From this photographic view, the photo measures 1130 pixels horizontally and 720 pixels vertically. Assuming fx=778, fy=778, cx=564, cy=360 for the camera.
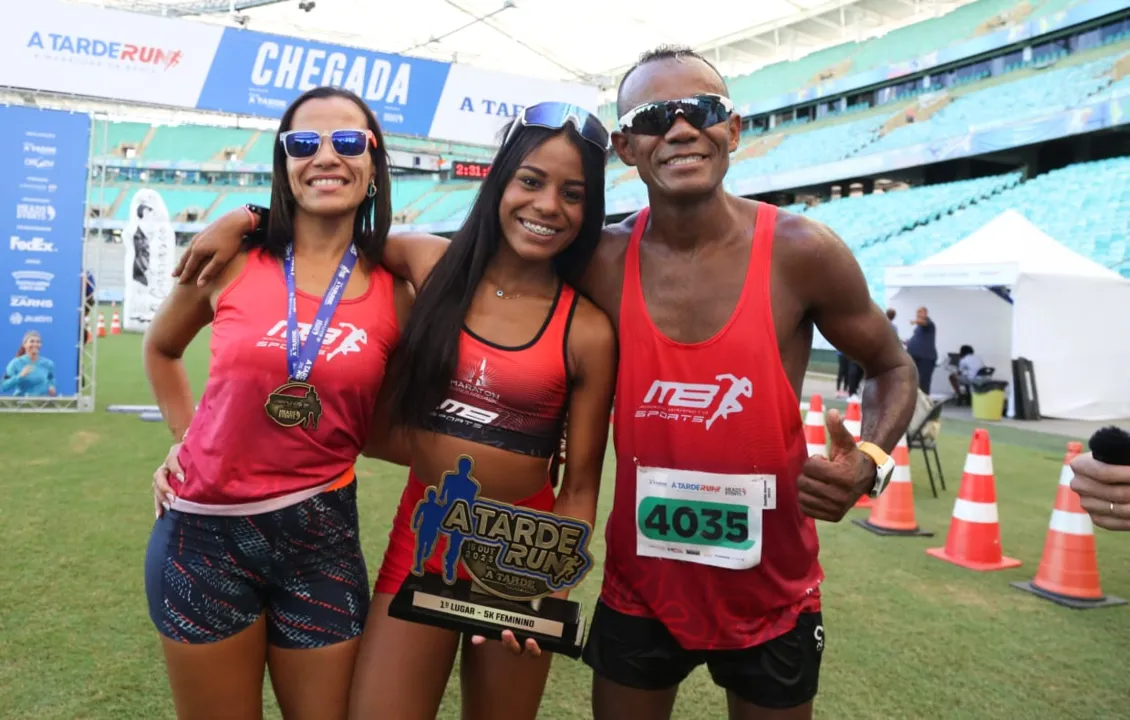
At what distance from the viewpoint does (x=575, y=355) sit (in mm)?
1993

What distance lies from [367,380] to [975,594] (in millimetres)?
3990

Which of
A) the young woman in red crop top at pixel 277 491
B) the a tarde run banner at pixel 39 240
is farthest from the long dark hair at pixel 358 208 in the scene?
the a tarde run banner at pixel 39 240

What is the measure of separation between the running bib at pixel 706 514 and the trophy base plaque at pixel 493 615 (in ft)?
1.11

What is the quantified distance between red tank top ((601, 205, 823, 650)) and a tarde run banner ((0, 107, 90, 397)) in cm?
997

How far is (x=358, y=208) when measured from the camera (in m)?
2.20

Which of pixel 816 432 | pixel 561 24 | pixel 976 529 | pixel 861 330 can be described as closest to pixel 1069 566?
pixel 976 529

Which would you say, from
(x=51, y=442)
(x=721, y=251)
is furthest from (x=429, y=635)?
(x=51, y=442)

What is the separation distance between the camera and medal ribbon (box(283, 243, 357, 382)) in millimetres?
1886

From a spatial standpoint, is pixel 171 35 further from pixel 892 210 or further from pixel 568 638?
pixel 892 210

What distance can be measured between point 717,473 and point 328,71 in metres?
9.53

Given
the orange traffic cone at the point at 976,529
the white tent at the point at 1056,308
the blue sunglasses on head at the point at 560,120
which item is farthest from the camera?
the white tent at the point at 1056,308

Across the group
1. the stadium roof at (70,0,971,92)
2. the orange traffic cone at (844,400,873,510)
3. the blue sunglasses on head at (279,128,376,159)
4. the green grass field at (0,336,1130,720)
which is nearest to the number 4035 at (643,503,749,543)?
the blue sunglasses on head at (279,128,376,159)

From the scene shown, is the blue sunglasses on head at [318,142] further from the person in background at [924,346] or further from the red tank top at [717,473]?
the person in background at [924,346]

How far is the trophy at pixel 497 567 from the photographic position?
1.75 m
